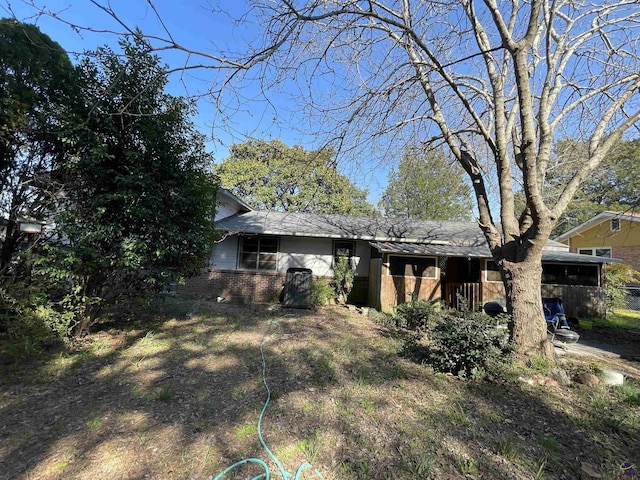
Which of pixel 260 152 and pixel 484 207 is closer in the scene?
pixel 484 207

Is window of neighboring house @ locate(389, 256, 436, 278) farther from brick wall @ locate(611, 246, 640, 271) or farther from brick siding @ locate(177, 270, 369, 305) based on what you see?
brick wall @ locate(611, 246, 640, 271)

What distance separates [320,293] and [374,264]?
2275 mm

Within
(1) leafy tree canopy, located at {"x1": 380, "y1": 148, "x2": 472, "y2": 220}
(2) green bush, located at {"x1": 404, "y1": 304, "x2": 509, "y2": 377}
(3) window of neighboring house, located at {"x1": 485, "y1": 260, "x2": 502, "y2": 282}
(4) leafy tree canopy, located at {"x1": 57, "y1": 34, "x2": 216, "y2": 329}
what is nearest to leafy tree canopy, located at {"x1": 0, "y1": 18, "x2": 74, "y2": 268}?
(4) leafy tree canopy, located at {"x1": 57, "y1": 34, "x2": 216, "y2": 329}

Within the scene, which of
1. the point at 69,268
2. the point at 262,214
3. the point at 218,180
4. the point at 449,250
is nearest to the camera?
the point at 69,268

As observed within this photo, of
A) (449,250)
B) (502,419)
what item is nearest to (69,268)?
(502,419)

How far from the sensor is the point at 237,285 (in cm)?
1127

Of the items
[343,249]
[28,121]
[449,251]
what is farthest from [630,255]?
[28,121]

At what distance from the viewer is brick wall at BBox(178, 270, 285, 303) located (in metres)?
11.1

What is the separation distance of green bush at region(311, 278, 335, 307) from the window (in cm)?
196

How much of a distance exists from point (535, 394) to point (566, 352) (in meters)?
3.21

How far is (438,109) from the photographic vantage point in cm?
630

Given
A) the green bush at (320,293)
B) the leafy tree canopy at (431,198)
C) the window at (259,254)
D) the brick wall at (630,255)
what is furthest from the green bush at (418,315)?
the leafy tree canopy at (431,198)

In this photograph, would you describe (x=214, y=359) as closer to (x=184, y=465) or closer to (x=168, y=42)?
(x=184, y=465)

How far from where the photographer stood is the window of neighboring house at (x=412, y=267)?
1005 centimetres
